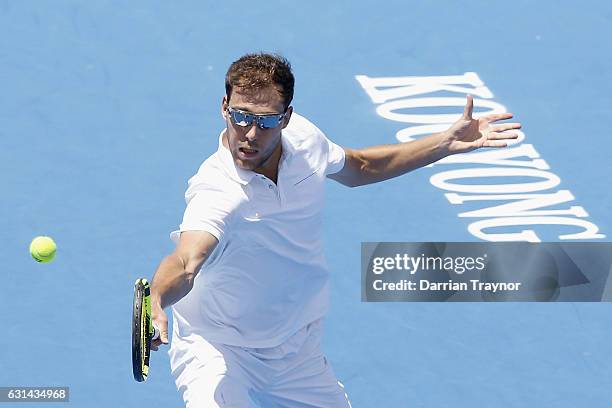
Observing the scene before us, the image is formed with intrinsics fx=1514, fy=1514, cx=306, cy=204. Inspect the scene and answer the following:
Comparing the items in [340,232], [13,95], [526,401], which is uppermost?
[13,95]

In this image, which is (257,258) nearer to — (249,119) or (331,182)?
(249,119)

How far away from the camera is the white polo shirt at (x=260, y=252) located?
21.1 ft

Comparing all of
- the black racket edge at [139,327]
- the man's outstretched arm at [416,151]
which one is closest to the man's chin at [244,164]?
the man's outstretched arm at [416,151]

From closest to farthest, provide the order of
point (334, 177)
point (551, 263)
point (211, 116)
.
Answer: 1. point (334, 177)
2. point (551, 263)
3. point (211, 116)

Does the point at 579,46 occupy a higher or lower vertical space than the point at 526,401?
higher

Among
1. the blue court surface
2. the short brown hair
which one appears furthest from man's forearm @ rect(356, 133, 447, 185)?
the blue court surface

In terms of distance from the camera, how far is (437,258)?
9.20m

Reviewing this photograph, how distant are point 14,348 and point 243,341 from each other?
8.51 feet

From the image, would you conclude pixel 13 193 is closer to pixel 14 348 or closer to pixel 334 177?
pixel 14 348

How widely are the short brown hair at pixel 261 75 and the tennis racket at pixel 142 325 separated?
42.9 inches

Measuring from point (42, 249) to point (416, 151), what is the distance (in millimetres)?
A: 2628

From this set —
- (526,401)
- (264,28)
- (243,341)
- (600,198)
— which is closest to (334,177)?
(243,341)

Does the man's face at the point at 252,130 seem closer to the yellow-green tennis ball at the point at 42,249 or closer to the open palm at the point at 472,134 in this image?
the open palm at the point at 472,134

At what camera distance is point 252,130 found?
6387 mm
